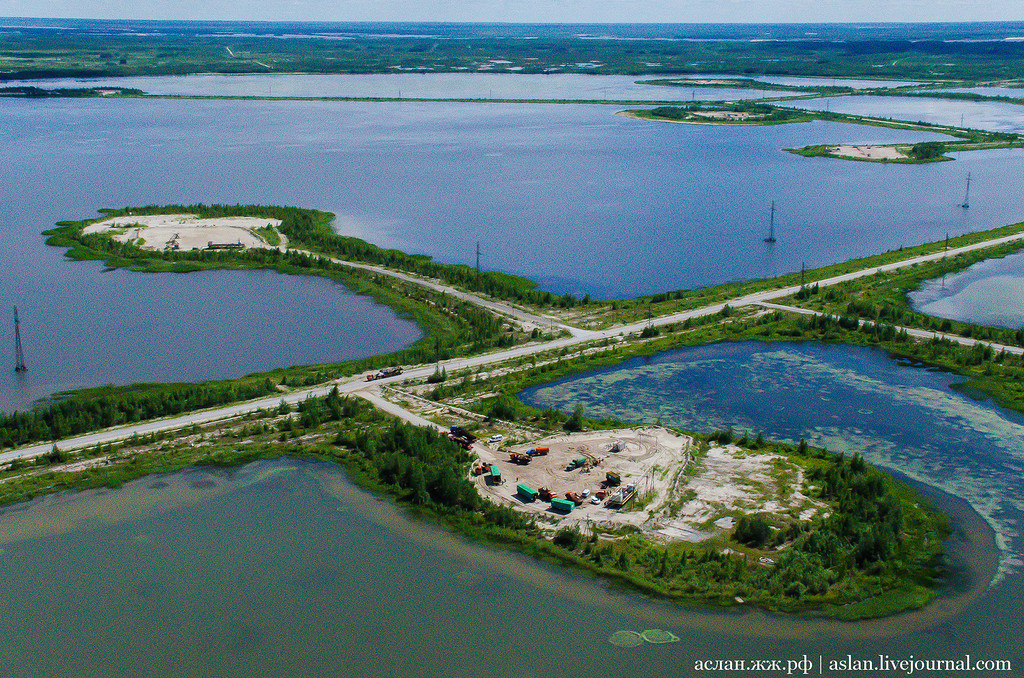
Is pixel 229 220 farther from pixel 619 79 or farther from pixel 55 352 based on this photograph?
pixel 619 79

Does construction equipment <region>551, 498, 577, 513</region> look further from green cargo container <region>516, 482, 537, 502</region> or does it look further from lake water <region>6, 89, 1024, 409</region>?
lake water <region>6, 89, 1024, 409</region>

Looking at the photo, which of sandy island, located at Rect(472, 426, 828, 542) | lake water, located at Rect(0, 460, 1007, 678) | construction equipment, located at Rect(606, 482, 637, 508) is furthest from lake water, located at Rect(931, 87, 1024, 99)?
lake water, located at Rect(0, 460, 1007, 678)

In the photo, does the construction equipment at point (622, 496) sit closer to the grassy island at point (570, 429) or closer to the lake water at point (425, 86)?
the grassy island at point (570, 429)

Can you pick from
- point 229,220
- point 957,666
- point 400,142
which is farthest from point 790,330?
point 400,142

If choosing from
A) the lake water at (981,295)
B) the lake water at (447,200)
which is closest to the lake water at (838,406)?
the lake water at (981,295)

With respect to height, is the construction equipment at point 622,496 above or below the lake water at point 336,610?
above

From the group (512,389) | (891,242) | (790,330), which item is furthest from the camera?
(891,242)
